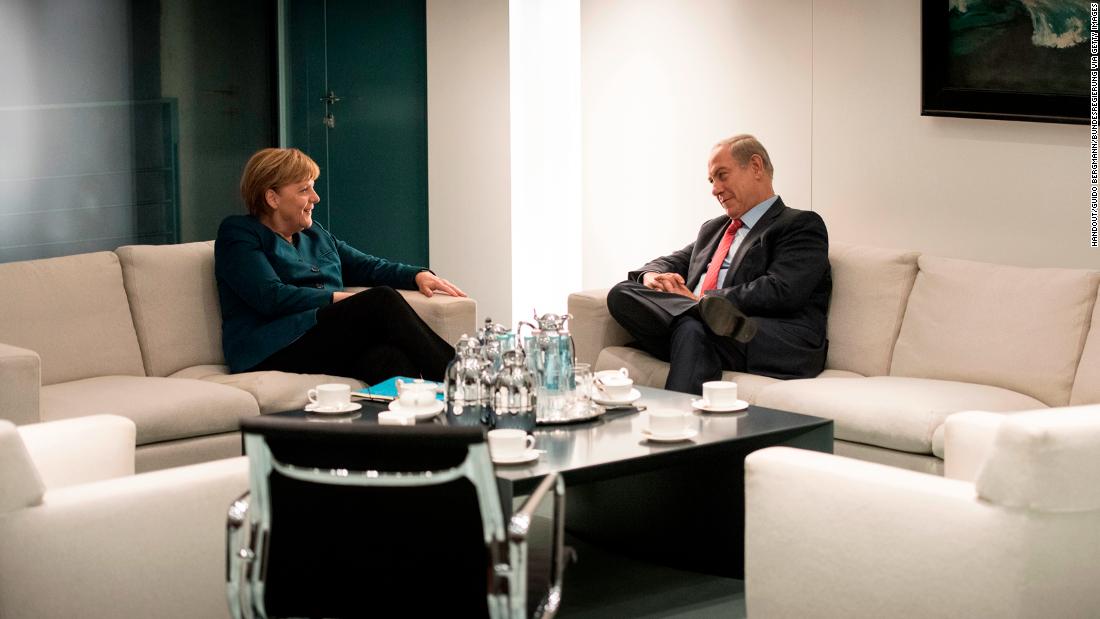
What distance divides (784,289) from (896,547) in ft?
7.33

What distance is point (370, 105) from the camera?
773cm

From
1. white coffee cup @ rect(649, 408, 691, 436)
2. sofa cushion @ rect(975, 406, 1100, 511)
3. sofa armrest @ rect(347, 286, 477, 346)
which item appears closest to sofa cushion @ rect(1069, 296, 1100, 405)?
white coffee cup @ rect(649, 408, 691, 436)

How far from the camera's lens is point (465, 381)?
12.6ft

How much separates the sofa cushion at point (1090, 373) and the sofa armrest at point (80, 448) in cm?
285

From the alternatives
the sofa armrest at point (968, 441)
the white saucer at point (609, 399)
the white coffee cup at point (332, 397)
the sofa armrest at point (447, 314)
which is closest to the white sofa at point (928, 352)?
the sofa armrest at point (447, 314)

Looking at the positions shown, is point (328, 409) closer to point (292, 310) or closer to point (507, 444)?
point (507, 444)

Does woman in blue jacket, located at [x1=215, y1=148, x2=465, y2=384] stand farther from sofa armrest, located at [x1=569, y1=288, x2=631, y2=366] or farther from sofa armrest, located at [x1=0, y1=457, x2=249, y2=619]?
sofa armrest, located at [x1=0, y1=457, x2=249, y2=619]

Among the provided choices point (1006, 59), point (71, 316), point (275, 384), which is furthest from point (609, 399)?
point (1006, 59)

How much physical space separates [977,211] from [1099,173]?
0.49 metres

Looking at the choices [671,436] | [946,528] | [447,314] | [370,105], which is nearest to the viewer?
[946,528]

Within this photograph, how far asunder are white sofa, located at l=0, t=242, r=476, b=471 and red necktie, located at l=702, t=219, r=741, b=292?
92cm

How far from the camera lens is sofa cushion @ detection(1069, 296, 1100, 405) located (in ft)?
14.6

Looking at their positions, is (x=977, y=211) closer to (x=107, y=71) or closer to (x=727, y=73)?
(x=727, y=73)

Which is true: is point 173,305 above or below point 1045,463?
above
